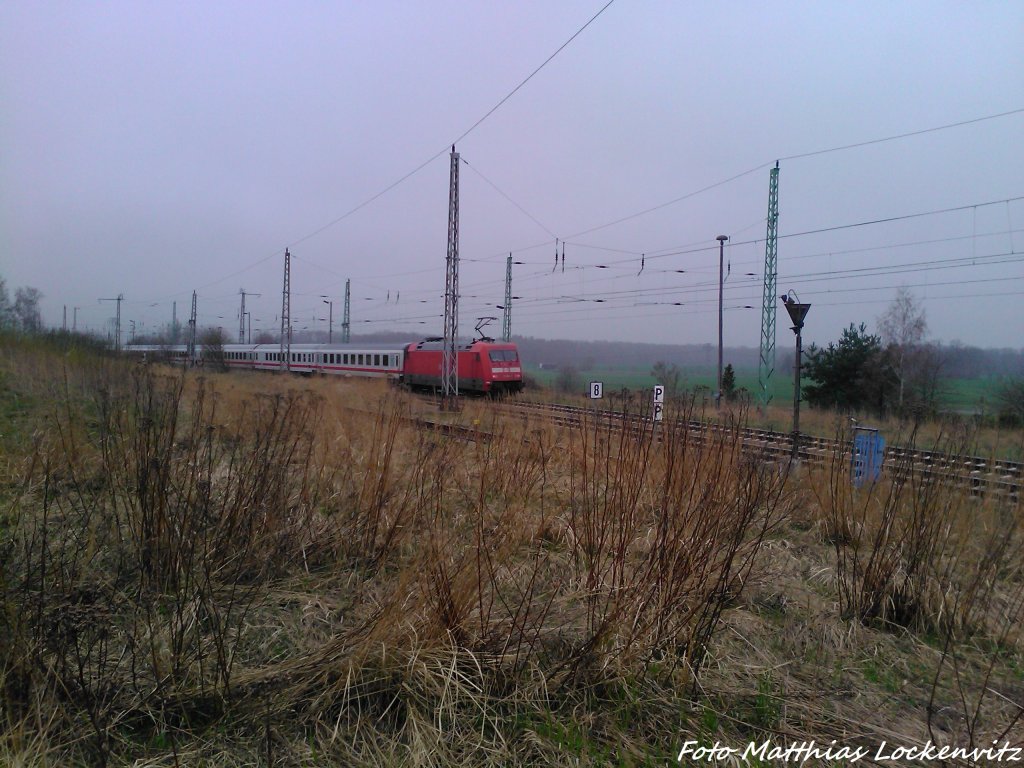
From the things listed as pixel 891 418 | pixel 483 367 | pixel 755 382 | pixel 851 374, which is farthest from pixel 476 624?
pixel 851 374

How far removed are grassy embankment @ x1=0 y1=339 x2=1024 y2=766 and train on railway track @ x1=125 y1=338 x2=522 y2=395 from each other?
17.3 m

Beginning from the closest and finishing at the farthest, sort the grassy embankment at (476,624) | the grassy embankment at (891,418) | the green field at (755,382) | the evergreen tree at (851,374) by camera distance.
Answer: the grassy embankment at (476,624) < the grassy embankment at (891,418) < the green field at (755,382) < the evergreen tree at (851,374)

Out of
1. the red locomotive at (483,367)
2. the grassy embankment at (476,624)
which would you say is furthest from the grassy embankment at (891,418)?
the red locomotive at (483,367)

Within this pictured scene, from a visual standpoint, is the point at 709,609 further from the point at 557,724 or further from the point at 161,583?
the point at 161,583

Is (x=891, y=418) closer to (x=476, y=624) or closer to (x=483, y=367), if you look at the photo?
(x=483, y=367)

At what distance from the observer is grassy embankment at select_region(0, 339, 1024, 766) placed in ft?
8.21

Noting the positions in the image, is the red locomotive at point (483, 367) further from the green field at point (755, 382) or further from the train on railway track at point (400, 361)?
the green field at point (755, 382)

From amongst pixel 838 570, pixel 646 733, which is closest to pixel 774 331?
pixel 838 570

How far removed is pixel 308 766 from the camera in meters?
2.36

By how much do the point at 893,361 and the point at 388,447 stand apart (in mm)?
26363

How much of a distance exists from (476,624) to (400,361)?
2811 cm

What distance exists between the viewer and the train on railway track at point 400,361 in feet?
84.5

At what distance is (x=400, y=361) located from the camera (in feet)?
100

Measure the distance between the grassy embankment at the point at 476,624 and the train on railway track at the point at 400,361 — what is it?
17288 millimetres
